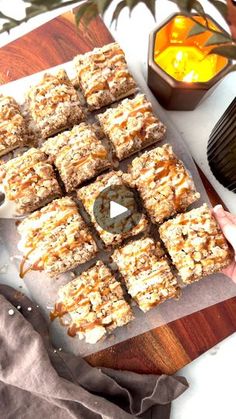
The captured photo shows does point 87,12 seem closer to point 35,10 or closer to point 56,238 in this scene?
point 35,10

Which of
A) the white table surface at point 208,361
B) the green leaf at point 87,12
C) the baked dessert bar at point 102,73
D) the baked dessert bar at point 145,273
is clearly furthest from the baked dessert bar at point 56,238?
the green leaf at point 87,12

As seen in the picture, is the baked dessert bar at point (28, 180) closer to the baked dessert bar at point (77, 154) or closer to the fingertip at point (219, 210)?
the baked dessert bar at point (77, 154)

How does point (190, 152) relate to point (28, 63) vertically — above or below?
below

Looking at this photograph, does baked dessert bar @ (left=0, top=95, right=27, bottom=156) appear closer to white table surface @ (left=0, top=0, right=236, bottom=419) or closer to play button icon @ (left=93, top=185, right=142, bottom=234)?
play button icon @ (left=93, top=185, right=142, bottom=234)

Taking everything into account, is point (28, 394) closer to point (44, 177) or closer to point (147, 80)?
point (44, 177)

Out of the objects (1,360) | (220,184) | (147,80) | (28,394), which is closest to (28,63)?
(147,80)

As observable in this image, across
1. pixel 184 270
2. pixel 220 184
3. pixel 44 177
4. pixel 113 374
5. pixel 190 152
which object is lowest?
pixel 113 374

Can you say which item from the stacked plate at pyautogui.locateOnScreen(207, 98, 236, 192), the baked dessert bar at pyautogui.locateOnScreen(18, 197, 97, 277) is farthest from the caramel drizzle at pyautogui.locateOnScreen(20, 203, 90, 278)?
the stacked plate at pyautogui.locateOnScreen(207, 98, 236, 192)
